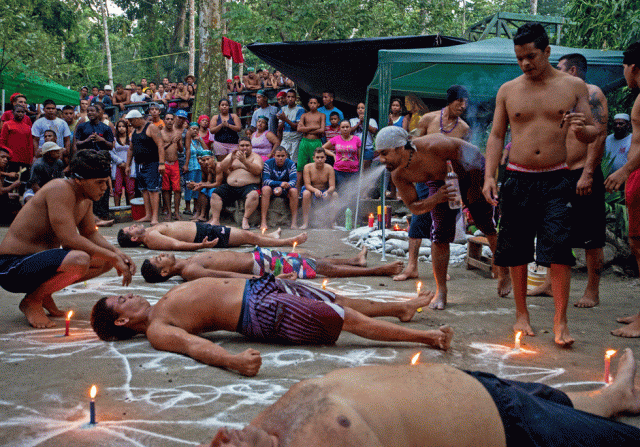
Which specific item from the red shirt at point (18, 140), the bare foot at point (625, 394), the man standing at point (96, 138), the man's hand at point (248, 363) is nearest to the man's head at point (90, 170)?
the man's hand at point (248, 363)

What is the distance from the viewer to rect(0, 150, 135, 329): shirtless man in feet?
12.9

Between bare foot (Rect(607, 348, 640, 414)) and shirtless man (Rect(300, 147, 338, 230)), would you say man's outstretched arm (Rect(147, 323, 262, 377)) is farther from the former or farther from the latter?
shirtless man (Rect(300, 147, 338, 230))

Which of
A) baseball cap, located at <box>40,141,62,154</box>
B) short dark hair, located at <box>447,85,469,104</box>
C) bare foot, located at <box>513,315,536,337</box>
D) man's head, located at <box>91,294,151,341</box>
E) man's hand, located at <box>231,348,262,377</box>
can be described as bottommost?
bare foot, located at <box>513,315,536,337</box>

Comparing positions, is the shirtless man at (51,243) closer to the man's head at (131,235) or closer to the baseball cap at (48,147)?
the man's head at (131,235)

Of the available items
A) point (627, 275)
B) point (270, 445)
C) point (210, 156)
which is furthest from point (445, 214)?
point (210, 156)

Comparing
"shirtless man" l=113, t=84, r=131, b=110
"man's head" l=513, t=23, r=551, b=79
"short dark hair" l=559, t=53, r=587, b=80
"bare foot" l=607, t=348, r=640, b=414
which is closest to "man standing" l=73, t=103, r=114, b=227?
"shirtless man" l=113, t=84, r=131, b=110

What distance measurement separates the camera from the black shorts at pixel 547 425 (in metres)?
1.65

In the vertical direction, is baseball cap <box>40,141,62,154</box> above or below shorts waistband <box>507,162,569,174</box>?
above

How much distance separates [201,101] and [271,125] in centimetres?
419

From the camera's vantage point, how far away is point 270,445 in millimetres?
1412

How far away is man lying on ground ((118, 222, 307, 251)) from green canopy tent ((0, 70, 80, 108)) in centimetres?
1009

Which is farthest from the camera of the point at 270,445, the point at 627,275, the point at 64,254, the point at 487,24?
the point at 487,24

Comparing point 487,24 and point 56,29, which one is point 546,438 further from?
point 56,29

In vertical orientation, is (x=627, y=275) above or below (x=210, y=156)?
below
